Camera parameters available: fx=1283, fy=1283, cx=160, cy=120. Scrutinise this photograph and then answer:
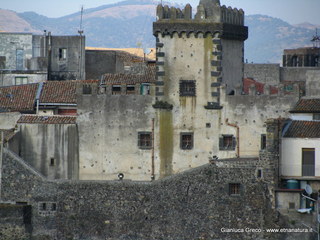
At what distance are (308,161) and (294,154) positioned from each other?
0.89 meters

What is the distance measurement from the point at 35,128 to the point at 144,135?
6685mm

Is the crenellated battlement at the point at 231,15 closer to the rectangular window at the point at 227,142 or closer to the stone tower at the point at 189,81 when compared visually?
the stone tower at the point at 189,81

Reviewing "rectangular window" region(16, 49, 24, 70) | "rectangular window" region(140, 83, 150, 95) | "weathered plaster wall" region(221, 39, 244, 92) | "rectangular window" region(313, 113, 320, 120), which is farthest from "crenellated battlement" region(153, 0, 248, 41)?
"rectangular window" region(16, 49, 24, 70)

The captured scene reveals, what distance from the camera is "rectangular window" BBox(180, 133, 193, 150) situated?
78500 mm

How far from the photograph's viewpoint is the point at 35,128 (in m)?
78.3

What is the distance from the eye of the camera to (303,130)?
2867 inches

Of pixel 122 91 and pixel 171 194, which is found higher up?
pixel 122 91

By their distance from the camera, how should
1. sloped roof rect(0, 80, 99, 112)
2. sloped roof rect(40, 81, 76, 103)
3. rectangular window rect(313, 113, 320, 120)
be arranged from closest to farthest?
1. rectangular window rect(313, 113, 320, 120)
2. sloped roof rect(0, 80, 99, 112)
3. sloped roof rect(40, 81, 76, 103)

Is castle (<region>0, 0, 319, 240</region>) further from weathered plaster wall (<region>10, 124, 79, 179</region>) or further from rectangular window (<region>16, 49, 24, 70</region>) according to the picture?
rectangular window (<region>16, 49, 24, 70</region>)

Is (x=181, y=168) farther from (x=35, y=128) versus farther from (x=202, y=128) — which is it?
(x=35, y=128)

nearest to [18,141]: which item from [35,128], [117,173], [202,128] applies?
[35,128]

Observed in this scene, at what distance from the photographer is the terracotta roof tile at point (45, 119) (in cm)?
7869

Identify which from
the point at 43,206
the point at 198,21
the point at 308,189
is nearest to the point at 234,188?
the point at 308,189

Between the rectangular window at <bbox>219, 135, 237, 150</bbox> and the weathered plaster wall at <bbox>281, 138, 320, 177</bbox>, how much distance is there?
21.1ft
